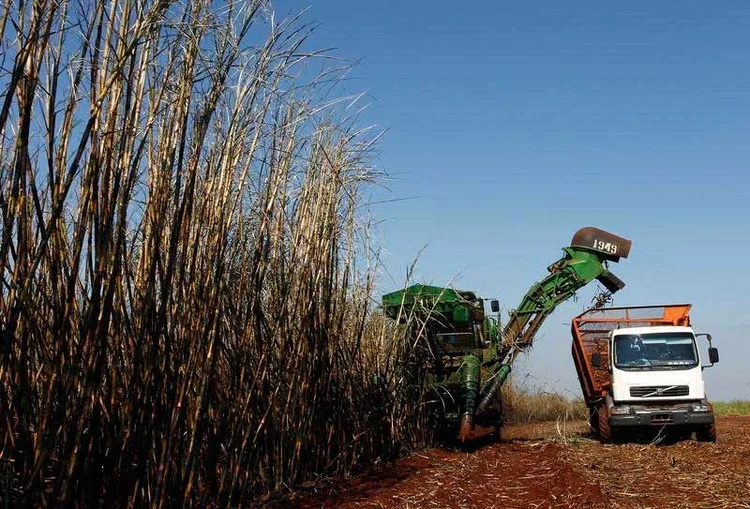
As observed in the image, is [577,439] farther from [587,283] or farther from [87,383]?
[87,383]

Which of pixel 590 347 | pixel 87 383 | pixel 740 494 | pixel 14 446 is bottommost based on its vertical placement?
pixel 740 494

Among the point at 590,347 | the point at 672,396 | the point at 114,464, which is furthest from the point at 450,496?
the point at 590,347

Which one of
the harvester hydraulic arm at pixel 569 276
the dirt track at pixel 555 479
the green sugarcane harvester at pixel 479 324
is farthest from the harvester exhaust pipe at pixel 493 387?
the harvester hydraulic arm at pixel 569 276

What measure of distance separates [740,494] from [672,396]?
6468 mm

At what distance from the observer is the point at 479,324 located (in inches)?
598

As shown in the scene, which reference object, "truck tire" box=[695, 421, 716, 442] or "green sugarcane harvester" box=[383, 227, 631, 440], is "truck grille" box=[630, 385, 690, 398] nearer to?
"truck tire" box=[695, 421, 716, 442]

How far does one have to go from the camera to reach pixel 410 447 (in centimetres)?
1212

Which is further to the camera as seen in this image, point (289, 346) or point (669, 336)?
point (669, 336)

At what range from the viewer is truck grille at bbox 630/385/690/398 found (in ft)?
51.8

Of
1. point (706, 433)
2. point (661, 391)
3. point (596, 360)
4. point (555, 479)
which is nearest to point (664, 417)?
point (661, 391)

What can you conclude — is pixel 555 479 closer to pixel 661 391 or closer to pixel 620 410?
pixel 620 410

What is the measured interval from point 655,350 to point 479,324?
3.46 metres

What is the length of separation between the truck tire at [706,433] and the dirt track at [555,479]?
19.8 inches

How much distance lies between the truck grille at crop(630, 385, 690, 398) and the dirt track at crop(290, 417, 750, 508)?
90 cm
